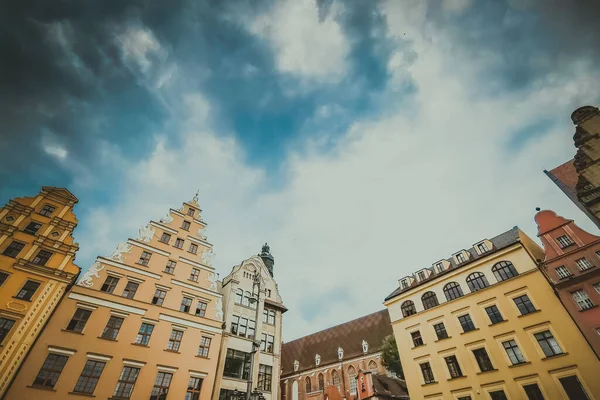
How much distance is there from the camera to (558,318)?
20.7 meters

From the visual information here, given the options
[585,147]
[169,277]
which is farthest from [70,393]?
[585,147]

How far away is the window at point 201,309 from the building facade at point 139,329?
9 cm

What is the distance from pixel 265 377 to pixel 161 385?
1005 cm

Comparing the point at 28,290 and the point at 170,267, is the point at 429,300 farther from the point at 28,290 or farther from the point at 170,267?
the point at 28,290

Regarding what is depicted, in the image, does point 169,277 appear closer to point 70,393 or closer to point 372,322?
point 70,393

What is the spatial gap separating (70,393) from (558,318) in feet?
110

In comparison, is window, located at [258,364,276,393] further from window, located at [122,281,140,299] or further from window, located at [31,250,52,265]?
window, located at [31,250,52,265]

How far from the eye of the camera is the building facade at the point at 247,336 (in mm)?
24142

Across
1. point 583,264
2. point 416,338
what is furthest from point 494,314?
point 416,338

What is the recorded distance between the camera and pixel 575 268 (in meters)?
21.6

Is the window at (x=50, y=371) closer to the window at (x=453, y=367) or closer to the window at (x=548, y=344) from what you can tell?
the window at (x=453, y=367)

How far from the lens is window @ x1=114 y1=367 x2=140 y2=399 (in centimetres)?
1847

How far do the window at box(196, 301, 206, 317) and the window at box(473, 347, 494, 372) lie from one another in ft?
78.3

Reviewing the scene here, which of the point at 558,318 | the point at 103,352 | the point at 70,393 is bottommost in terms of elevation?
the point at 70,393
